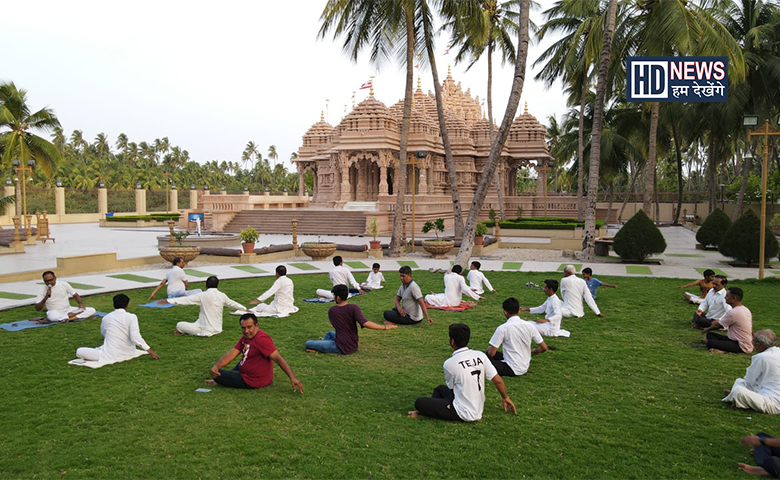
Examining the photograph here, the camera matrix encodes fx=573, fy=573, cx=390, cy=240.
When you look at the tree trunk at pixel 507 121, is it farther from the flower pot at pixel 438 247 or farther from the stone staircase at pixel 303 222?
the stone staircase at pixel 303 222

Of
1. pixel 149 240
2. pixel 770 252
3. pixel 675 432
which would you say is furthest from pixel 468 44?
pixel 675 432

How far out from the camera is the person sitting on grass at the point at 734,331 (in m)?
8.08

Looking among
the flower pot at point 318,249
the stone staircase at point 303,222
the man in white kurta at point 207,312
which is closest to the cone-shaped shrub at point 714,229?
the flower pot at point 318,249

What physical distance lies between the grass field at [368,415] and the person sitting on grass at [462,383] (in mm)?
144

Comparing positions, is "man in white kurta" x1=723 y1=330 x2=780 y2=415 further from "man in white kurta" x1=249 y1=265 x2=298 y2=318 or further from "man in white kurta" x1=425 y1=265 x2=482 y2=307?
"man in white kurta" x1=249 y1=265 x2=298 y2=318

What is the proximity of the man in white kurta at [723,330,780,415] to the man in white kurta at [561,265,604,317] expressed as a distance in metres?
4.37

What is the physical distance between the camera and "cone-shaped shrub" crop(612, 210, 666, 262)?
62.6ft

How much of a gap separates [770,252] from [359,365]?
1655cm

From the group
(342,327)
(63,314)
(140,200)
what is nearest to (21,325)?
(63,314)

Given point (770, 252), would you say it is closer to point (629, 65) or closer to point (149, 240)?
point (629, 65)

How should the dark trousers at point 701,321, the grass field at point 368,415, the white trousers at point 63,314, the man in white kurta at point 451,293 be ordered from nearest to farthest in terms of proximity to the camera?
the grass field at point 368,415 → the dark trousers at point 701,321 → the white trousers at point 63,314 → the man in white kurta at point 451,293

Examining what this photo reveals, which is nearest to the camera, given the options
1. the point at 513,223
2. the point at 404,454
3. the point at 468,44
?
the point at 404,454

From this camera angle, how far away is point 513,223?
32.2 meters

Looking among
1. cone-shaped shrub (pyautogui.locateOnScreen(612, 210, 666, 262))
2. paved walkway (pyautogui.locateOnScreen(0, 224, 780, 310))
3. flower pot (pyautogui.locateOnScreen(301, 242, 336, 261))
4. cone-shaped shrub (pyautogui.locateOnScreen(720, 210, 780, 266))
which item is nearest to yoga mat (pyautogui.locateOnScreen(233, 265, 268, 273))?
paved walkway (pyautogui.locateOnScreen(0, 224, 780, 310))
